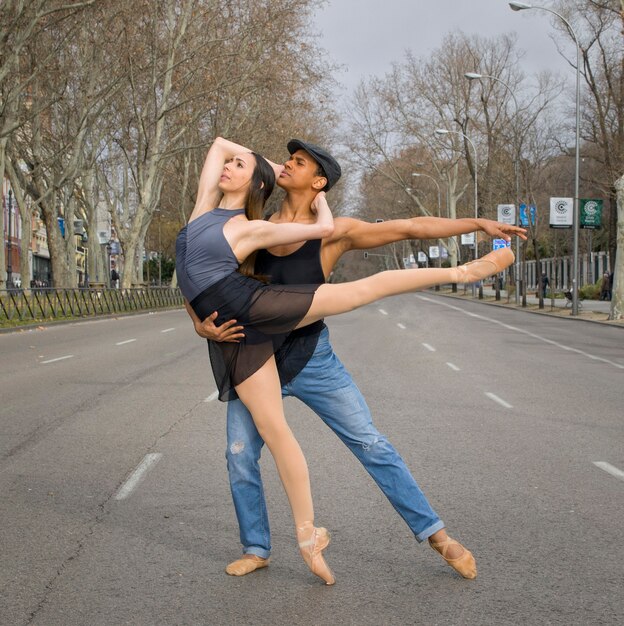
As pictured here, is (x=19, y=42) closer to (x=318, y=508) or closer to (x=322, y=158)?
(x=318, y=508)

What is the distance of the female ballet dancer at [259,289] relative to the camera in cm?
439

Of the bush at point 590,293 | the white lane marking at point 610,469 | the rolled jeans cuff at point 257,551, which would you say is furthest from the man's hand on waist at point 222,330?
the bush at point 590,293

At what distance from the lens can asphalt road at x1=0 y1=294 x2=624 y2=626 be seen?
4457mm

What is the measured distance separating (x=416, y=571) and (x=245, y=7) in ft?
131

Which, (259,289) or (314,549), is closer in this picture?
(259,289)

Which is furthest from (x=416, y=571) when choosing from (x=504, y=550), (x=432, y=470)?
(x=432, y=470)

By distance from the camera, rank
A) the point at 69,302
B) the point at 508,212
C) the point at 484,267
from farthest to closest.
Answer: the point at 508,212
the point at 69,302
the point at 484,267

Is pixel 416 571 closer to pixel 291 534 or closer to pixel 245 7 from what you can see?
pixel 291 534

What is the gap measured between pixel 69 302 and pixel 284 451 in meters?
31.2

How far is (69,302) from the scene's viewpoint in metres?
34.8

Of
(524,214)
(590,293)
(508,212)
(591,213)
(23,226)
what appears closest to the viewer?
(591,213)

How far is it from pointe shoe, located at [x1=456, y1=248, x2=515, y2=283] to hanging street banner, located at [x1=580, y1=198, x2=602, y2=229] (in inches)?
1305

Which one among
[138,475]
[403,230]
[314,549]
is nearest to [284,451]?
[314,549]

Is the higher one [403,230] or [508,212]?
[403,230]
